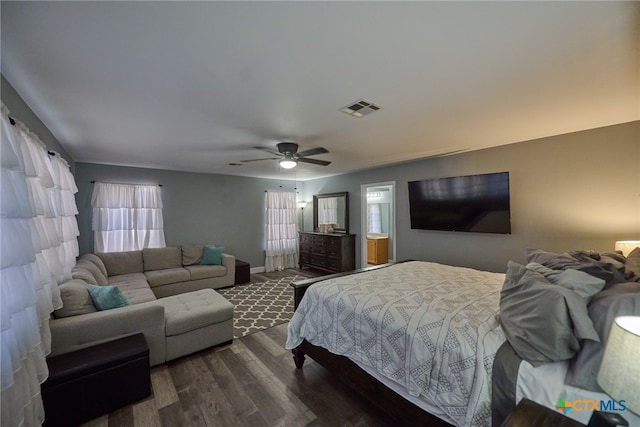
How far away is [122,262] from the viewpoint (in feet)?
14.1

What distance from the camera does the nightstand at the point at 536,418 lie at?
983 millimetres

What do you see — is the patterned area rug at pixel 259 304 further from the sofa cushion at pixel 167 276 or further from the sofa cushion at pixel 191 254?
the sofa cushion at pixel 191 254

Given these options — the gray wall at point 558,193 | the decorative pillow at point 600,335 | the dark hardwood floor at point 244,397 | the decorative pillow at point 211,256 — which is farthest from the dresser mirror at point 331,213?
the decorative pillow at point 600,335

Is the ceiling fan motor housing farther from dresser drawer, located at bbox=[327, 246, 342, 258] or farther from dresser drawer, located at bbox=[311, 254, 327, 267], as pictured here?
dresser drawer, located at bbox=[311, 254, 327, 267]

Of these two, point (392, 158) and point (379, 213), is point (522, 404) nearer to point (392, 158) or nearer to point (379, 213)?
point (392, 158)

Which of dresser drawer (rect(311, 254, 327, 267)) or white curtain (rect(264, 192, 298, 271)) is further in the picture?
white curtain (rect(264, 192, 298, 271))

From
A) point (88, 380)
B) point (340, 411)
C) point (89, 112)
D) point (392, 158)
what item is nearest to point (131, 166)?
point (89, 112)

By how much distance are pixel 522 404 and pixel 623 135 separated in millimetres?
3213

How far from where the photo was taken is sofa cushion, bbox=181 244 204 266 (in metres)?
4.91

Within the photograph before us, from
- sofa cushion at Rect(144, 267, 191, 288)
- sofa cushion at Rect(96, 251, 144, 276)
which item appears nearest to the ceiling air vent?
sofa cushion at Rect(144, 267, 191, 288)

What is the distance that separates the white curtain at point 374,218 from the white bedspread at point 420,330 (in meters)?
4.18

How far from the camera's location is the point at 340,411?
1.87 metres

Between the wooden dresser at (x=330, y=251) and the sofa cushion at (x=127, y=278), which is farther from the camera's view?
the wooden dresser at (x=330, y=251)

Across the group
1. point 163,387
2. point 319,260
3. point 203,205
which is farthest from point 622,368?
point 203,205
